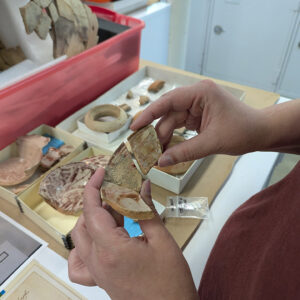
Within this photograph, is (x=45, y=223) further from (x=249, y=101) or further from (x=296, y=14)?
(x=296, y=14)

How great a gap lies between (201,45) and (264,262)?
181 cm

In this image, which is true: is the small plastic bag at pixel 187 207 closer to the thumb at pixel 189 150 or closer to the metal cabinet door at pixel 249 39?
the thumb at pixel 189 150

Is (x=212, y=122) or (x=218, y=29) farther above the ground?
(x=212, y=122)

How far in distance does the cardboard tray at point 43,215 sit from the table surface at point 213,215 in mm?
22

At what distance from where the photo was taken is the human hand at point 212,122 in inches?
20.5

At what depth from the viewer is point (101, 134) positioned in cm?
75

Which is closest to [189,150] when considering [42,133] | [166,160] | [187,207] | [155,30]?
[166,160]

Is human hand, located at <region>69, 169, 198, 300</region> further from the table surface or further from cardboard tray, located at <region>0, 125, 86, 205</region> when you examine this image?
cardboard tray, located at <region>0, 125, 86, 205</region>

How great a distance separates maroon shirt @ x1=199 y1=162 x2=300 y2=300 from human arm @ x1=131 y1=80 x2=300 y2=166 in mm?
103

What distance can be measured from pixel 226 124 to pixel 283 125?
0.11 meters

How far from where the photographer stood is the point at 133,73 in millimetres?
1003

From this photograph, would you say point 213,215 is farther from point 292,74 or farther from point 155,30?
point 292,74

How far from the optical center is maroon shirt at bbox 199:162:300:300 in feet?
1.22

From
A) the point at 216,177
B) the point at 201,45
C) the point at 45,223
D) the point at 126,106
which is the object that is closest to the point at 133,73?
the point at 126,106
